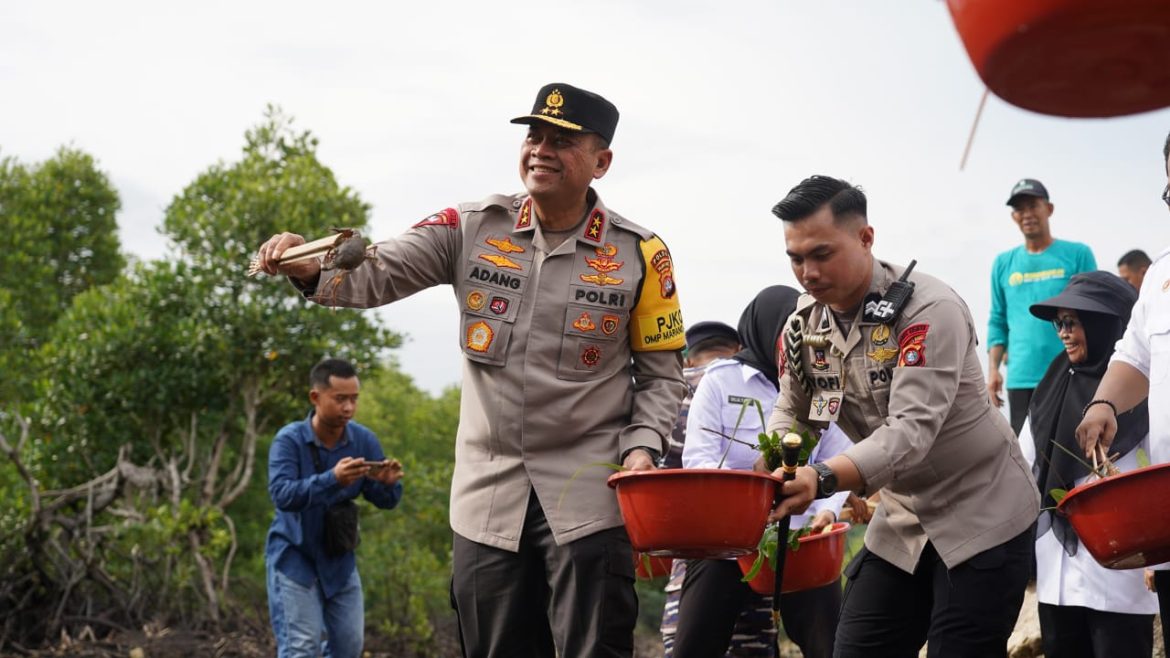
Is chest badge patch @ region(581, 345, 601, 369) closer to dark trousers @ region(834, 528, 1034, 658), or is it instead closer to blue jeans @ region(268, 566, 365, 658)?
dark trousers @ region(834, 528, 1034, 658)

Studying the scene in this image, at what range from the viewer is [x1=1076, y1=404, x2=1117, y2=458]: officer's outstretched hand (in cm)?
387

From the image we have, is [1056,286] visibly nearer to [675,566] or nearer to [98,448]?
[675,566]

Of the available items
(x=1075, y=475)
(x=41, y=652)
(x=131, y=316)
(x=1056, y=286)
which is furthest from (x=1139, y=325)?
(x=131, y=316)

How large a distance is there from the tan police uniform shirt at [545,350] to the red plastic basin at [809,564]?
984mm

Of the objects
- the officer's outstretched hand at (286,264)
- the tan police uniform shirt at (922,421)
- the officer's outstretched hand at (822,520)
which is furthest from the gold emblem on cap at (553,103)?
the officer's outstretched hand at (822,520)

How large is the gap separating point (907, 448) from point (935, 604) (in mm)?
531

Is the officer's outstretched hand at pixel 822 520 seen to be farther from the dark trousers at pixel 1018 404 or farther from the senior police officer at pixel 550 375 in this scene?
the dark trousers at pixel 1018 404

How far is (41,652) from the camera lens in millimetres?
9852

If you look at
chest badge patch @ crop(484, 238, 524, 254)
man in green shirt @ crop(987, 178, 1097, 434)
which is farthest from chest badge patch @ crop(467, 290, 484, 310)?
man in green shirt @ crop(987, 178, 1097, 434)

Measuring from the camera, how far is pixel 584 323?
3.75 m

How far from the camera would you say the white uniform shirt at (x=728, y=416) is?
5254 mm

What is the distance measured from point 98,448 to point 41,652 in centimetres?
257

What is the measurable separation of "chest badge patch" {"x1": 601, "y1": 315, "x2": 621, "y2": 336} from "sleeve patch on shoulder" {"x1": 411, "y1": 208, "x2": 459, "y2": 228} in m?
0.53

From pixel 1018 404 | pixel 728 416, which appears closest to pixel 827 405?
pixel 728 416
